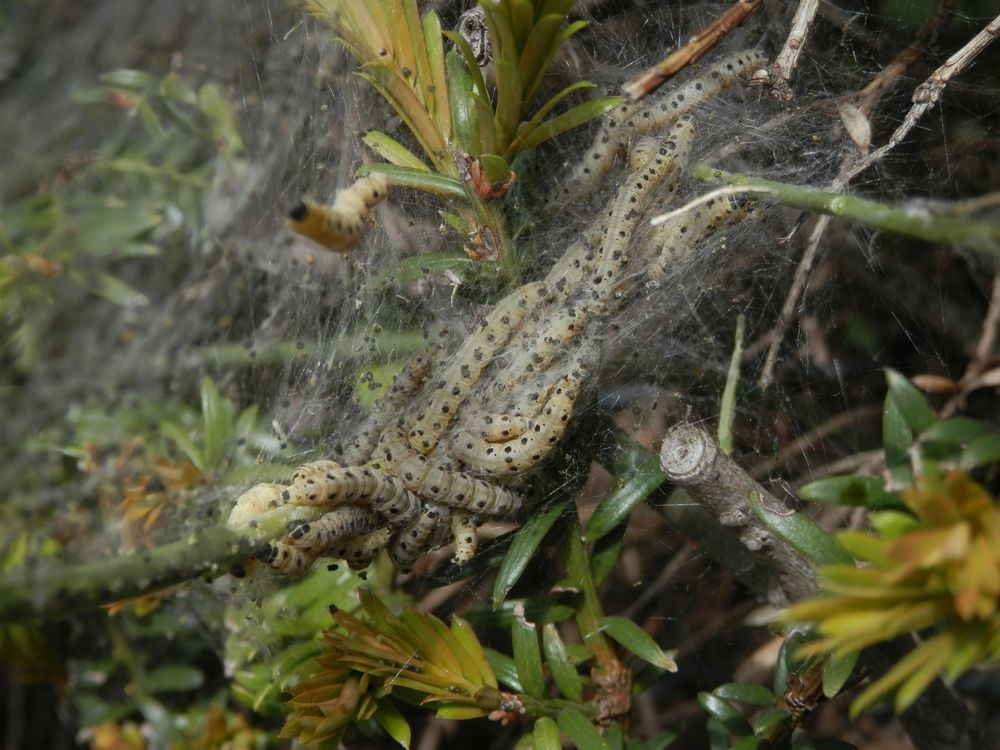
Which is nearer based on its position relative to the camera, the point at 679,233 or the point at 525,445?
the point at 525,445

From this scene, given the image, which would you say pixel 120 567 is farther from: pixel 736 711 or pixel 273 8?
pixel 273 8

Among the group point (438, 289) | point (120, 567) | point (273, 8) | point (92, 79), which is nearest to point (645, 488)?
point (438, 289)

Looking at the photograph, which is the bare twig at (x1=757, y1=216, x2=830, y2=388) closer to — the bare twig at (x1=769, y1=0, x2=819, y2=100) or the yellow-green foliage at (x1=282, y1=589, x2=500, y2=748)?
the bare twig at (x1=769, y1=0, x2=819, y2=100)

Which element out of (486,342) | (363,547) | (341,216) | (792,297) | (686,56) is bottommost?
(792,297)

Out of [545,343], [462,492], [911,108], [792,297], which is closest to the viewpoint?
[462,492]

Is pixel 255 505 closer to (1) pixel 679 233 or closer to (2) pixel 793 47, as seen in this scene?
(1) pixel 679 233

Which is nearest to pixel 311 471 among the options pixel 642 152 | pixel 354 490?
pixel 354 490

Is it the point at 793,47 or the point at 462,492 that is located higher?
the point at 793,47

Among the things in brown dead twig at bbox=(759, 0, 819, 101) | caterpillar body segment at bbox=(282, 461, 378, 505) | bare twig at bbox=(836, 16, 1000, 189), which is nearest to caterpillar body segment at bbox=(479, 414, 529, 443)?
caterpillar body segment at bbox=(282, 461, 378, 505)
